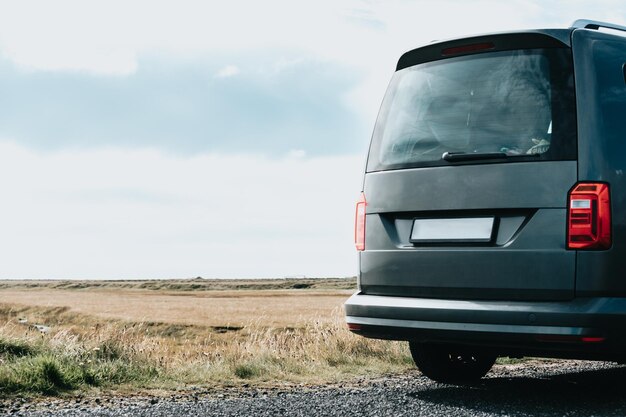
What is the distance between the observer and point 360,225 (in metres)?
5.82

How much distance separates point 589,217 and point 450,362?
2.21 metres

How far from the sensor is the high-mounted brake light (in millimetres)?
5391

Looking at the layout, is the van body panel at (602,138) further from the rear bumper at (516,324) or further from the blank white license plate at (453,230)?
the blank white license plate at (453,230)

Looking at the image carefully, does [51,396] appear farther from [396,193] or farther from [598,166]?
[598,166]

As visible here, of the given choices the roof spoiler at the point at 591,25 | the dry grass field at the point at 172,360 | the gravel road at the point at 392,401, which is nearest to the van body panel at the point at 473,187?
the roof spoiler at the point at 591,25

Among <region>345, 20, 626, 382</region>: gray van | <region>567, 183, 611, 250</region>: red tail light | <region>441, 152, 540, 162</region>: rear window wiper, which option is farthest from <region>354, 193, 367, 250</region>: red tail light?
<region>567, 183, 611, 250</region>: red tail light

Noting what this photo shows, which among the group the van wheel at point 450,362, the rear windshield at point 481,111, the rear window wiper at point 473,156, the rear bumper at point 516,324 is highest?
the rear windshield at point 481,111

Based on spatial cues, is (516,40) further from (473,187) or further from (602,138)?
(473,187)

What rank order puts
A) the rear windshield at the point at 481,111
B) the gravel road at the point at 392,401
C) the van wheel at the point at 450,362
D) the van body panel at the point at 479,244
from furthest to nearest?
the van wheel at the point at 450,362 → the gravel road at the point at 392,401 → the rear windshield at the point at 481,111 → the van body panel at the point at 479,244

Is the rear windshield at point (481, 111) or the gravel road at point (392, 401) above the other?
the rear windshield at point (481, 111)

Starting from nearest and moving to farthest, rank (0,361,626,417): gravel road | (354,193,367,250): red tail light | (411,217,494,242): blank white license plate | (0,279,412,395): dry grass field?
(411,217,494,242): blank white license plate
(0,361,626,417): gravel road
(354,193,367,250): red tail light
(0,279,412,395): dry grass field

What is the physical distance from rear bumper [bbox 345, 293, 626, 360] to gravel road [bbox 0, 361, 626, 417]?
1.59 ft

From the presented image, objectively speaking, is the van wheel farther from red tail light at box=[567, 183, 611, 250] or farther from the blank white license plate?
red tail light at box=[567, 183, 611, 250]

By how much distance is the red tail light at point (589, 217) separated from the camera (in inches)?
189
